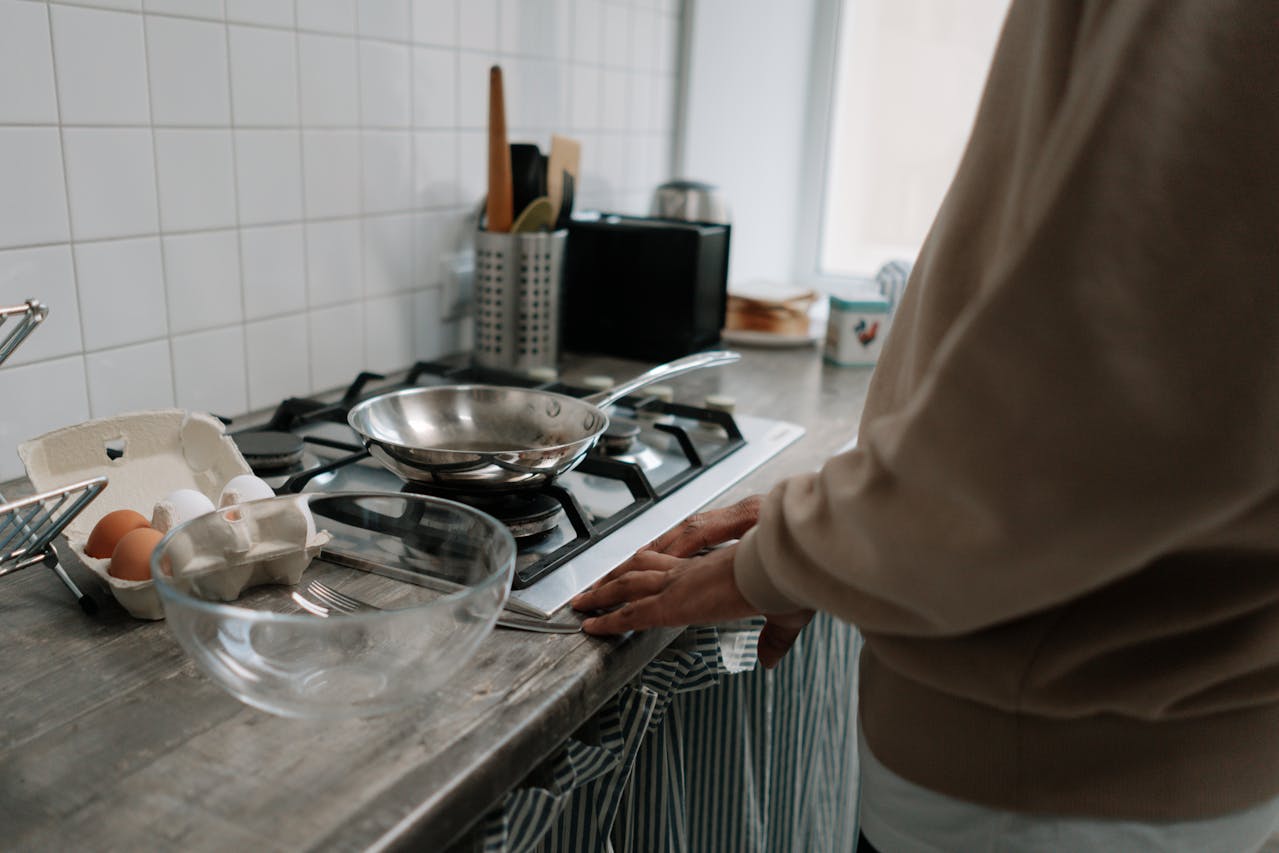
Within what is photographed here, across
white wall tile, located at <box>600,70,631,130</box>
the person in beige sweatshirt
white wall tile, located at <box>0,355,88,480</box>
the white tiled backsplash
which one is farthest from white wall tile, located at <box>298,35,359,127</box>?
the person in beige sweatshirt

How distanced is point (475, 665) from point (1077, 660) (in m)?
0.38

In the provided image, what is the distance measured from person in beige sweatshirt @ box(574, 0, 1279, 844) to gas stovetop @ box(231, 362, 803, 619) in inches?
8.7

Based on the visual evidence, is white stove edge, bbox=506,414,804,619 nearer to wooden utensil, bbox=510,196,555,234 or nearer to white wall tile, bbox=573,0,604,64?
wooden utensil, bbox=510,196,555,234

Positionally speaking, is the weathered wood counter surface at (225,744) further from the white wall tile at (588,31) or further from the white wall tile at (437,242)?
the white wall tile at (588,31)

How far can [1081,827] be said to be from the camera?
2.14 feet

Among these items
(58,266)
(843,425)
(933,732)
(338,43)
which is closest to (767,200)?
(843,425)

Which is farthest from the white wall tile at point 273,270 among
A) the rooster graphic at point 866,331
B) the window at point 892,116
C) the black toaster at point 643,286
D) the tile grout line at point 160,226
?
the window at point 892,116

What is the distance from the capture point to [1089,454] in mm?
526

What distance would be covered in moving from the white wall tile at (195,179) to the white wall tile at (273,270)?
0.16ft

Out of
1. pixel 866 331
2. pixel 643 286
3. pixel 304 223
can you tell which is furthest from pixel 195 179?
pixel 866 331

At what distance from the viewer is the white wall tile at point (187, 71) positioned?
1067 millimetres

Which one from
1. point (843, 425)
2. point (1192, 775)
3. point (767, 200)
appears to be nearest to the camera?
point (1192, 775)

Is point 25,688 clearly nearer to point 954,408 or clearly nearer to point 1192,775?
point 954,408

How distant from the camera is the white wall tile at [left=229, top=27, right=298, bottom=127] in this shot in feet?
3.79
